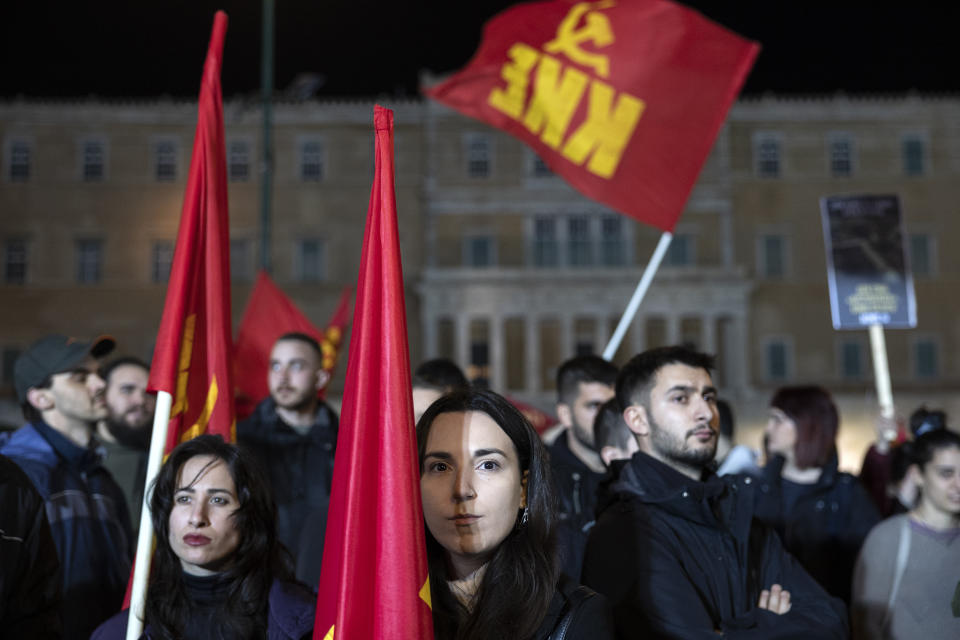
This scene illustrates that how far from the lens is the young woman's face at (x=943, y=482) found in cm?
463

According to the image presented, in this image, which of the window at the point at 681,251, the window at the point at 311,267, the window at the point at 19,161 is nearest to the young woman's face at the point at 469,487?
the window at the point at 311,267

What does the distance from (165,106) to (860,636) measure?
3638cm

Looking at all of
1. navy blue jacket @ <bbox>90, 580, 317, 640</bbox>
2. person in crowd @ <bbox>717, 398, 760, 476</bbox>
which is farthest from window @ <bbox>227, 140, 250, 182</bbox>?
navy blue jacket @ <bbox>90, 580, 317, 640</bbox>

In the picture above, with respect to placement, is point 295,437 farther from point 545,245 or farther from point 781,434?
point 545,245

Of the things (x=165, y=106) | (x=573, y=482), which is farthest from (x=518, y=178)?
(x=573, y=482)

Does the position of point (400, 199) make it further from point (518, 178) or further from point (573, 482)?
point (573, 482)

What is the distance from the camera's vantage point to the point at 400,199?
36438 millimetres

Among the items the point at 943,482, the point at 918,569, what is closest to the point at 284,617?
the point at 918,569

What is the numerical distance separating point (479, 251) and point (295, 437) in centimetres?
3174

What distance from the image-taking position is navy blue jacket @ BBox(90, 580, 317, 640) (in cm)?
314

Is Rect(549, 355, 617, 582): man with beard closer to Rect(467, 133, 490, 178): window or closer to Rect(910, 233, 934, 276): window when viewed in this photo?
Rect(467, 133, 490, 178): window

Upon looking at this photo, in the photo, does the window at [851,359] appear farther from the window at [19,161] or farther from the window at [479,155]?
the window at [19,161]

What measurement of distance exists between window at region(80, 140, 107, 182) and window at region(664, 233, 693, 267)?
67.6 feet

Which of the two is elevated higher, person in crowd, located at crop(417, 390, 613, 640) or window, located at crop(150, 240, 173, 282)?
window, located at crop(150, 240, 173, 282)
